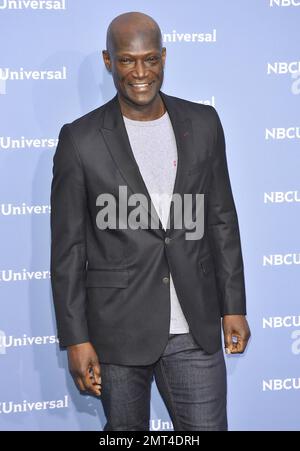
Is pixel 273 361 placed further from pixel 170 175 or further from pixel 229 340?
pixel 170 175

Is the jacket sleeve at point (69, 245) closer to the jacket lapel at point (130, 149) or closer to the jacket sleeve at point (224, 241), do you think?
the jacket lapel at point (130, 149)

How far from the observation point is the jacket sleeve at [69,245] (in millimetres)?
2229

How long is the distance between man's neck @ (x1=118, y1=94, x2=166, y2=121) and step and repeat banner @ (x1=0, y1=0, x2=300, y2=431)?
0.54 metres

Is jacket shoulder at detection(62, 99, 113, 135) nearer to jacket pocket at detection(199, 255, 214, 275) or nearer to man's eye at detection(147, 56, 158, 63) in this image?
man's eye at detection(147, 56, 158, 63)

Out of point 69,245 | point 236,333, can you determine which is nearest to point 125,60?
point 69,245

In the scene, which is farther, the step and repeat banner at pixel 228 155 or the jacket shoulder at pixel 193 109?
the step and repeat banner at pixel 228 155

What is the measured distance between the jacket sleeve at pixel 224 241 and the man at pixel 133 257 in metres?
0.08

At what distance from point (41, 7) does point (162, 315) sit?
1344 millimetres

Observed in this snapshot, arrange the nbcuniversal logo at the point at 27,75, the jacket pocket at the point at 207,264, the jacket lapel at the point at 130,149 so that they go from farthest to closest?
the nbcuniversal logo at the point at 27,75
the jacket pocket at the point at 207,264
the jacket lapel at the point at 130,149

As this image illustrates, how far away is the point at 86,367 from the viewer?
222 cm

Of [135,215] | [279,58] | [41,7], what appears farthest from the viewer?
[279,58]

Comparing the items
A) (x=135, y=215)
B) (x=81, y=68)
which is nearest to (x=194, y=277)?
(x=135, y=215)

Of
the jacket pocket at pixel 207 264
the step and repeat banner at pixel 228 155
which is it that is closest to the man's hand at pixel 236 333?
the jacket pocket at pixel 207 264
